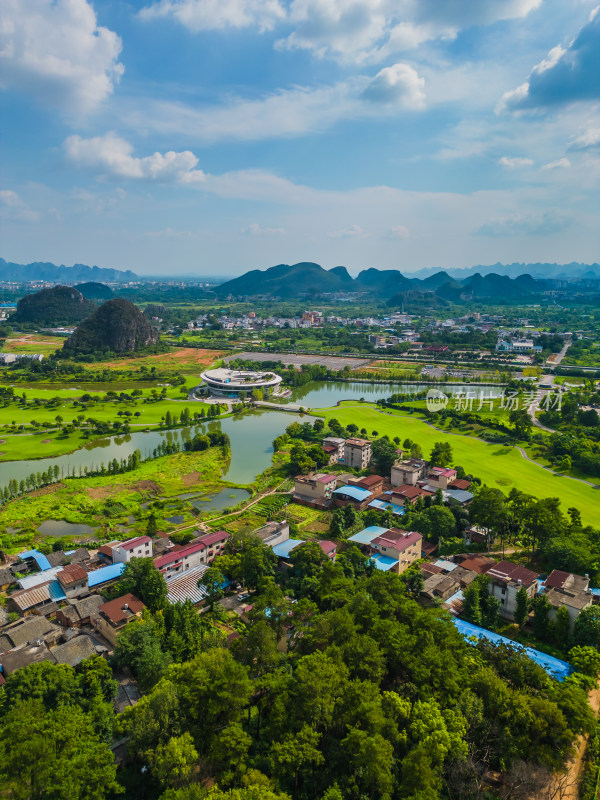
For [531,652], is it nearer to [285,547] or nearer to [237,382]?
[285,547]

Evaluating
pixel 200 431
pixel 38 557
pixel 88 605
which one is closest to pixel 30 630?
pixel 88 605

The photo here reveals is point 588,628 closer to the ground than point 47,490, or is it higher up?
higher up

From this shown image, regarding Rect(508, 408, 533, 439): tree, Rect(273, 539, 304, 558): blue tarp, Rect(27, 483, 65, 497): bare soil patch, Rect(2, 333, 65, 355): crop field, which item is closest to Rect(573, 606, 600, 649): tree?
Rect(273, 539, 304, 558): blue tarp

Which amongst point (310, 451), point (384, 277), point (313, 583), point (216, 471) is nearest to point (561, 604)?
point (313, 583)

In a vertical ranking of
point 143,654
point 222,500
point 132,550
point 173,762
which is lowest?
point 222,500

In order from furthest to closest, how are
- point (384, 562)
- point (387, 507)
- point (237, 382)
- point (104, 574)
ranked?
1. point (237, 382)
2. point (387, 507)
3. point (384, 562)
4. point (104, 574)

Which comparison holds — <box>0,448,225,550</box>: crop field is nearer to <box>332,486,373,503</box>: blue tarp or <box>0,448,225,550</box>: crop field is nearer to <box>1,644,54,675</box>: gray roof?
<box>332,486,373,503</box>: blue tarp

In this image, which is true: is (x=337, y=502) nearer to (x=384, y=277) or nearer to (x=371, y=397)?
(x=371, y=397)
